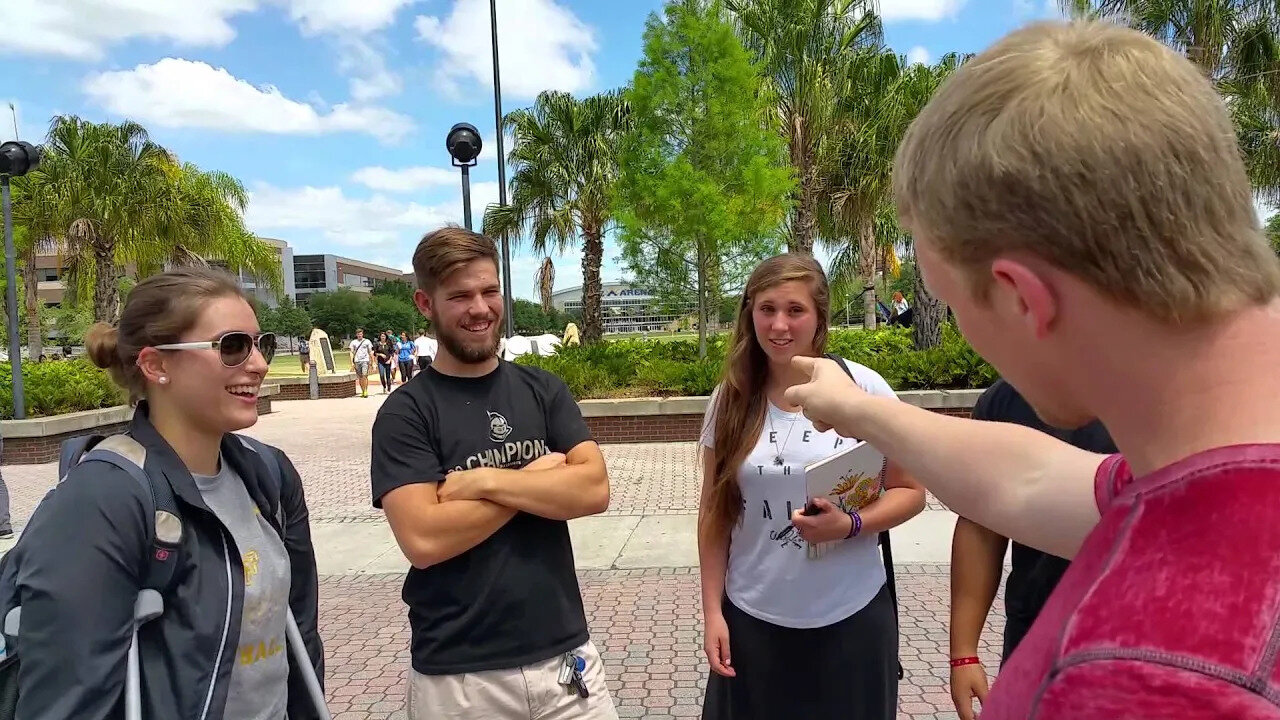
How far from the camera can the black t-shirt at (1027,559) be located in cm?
189

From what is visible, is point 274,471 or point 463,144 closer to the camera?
point 274,471

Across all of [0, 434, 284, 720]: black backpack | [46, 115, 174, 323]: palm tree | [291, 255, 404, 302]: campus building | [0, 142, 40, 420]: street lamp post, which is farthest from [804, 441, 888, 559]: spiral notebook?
[291, 255, 404, 302]: campus building

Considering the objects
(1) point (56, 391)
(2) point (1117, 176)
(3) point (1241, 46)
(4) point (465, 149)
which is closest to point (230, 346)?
(2) point (1117, 176)

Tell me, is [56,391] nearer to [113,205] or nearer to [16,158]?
[16,158]

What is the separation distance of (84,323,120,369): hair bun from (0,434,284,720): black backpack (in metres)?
0.33

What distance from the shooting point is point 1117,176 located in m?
0.59

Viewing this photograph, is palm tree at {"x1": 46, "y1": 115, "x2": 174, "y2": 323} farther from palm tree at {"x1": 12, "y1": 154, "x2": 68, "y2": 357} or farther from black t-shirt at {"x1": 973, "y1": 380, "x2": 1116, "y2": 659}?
black t-shirt at {"x1": 973, "y1": 380, "x2": 1116, "y2": 659}

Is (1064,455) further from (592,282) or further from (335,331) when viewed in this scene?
(335,331)

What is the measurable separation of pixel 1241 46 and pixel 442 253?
2037 cm

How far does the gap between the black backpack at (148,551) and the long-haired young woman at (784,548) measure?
1.48 metres

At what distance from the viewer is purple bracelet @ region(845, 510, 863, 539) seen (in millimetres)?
2250

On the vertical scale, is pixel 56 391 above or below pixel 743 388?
below

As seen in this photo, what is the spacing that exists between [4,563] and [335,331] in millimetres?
89817

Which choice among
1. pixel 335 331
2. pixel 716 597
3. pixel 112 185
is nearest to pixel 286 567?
pixel 716 597
